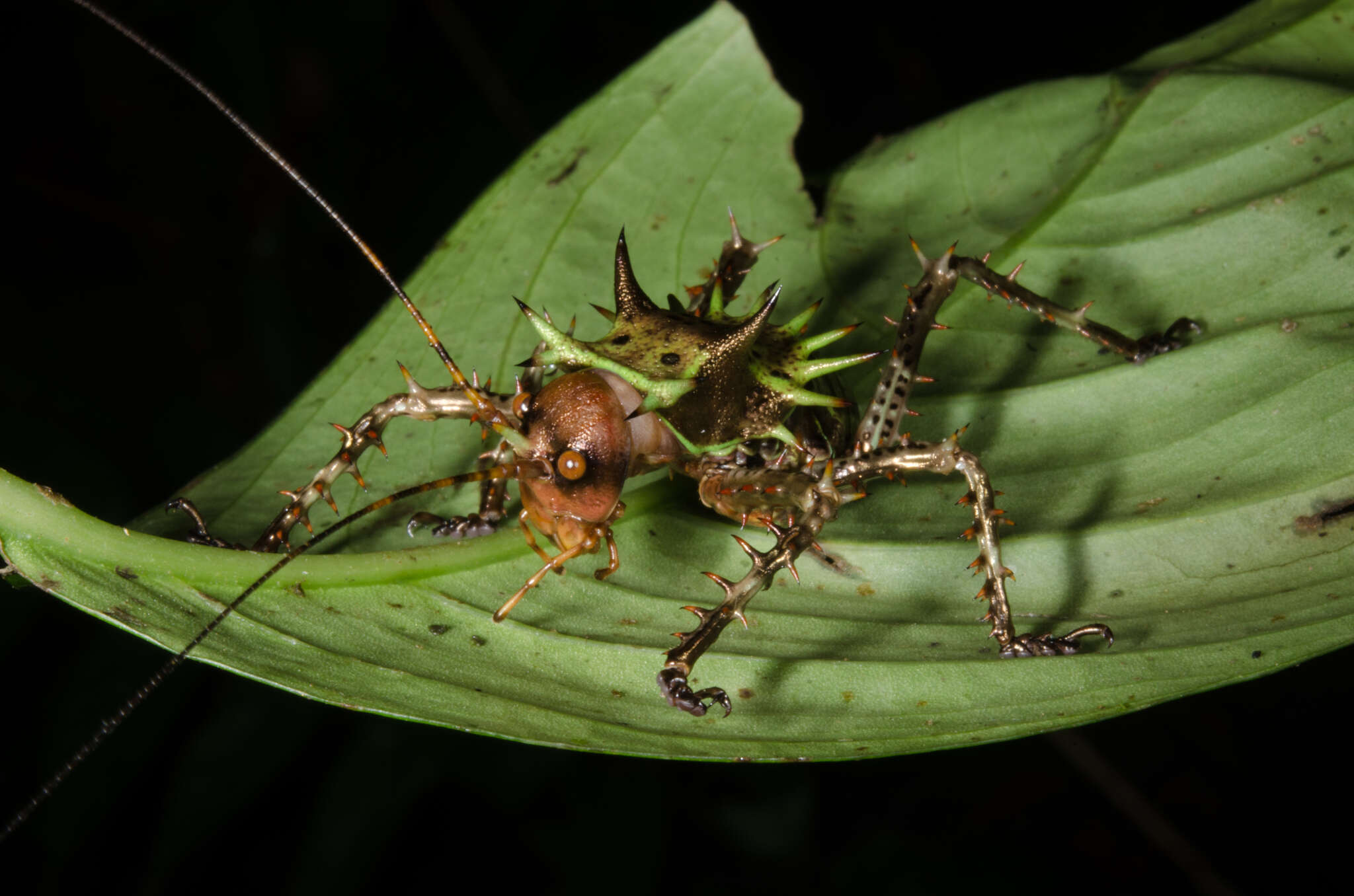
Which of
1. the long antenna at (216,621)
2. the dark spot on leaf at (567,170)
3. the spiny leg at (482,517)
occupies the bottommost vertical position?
the long antenna at (216,621)

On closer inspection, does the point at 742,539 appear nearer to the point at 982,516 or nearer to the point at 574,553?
the point at 574,553

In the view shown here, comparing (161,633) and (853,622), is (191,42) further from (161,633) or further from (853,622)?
(853,622)

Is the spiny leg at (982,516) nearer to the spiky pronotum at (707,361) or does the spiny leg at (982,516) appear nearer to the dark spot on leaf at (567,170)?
the spiky pronotum at (707,361)

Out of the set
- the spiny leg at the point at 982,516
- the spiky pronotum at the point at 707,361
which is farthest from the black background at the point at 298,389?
the spiky pronotum at the point at 707,361

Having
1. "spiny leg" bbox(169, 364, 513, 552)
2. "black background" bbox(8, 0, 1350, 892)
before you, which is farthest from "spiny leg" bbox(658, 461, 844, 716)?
"black background" bbox(8, 0, 1350, 892)

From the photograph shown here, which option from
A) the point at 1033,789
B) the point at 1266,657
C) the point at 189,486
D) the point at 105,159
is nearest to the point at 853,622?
the point at 1266,657

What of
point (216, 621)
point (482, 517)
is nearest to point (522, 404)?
point (482, 517)
